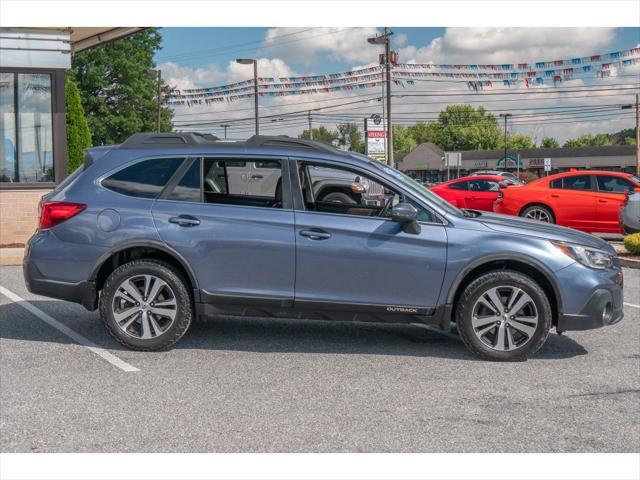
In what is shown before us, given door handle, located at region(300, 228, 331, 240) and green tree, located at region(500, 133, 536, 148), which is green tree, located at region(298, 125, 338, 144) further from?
door handle, located at region(300, 228, 331, 240)

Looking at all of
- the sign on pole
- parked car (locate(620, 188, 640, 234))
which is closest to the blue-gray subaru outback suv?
parked car (locate(620, 188, 640, 234))

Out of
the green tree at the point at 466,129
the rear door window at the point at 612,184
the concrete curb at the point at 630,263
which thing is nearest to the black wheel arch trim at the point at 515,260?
the concrete curb at the point at 630,263

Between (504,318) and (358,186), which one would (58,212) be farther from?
(504,318)

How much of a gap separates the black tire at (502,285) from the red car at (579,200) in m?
9.98

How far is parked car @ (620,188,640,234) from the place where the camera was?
14141 millimetres

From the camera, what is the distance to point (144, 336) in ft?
21.3

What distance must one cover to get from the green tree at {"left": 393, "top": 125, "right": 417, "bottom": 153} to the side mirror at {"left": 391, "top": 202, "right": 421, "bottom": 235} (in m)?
143

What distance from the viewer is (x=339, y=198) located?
270 inches

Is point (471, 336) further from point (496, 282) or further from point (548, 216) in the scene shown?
point (548, 216)

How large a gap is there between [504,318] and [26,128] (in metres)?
12.3

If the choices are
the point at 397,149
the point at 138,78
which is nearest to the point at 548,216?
the point at 138,78

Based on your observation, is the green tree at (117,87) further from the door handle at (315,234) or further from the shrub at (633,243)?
the door handle at (315,234)

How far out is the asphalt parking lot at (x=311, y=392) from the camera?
445 centimetres

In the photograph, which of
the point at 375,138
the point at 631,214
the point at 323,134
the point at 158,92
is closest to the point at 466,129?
the point at 323,134
